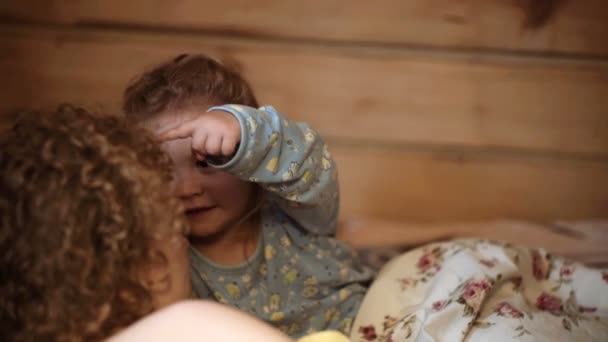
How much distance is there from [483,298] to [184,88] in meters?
0.50

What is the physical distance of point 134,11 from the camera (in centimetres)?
128

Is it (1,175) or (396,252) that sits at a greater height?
(1,175)

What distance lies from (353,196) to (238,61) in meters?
0.39

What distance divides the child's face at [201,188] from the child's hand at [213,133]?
68 millimetres

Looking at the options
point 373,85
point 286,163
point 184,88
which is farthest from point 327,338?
point 373,85

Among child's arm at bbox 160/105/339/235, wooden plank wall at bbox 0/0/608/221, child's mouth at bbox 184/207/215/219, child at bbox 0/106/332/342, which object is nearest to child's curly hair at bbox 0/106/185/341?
child at bbox 0/106/332/342

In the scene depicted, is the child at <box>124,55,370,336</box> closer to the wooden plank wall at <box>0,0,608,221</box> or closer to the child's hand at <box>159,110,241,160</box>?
the child's hand at <box>159,110,241,160</box>

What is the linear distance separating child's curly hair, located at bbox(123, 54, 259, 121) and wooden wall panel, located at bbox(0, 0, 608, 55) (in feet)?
1.33

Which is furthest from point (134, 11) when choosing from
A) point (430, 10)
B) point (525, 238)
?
point (525, 238)

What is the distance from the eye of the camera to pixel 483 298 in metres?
0.87

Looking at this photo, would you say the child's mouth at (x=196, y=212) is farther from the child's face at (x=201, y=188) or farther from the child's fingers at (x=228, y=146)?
the child's fingers at (x=228, y=146)

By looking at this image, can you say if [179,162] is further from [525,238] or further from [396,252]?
[525,238]

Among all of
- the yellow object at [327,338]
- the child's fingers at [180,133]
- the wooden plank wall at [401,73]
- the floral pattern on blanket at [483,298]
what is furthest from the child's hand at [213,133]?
the wooden plank wall at [401,73]

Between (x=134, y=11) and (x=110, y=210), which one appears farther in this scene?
(x=134, y=11)
